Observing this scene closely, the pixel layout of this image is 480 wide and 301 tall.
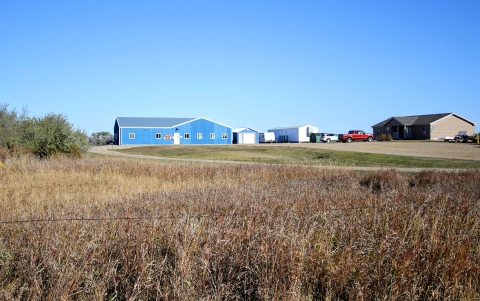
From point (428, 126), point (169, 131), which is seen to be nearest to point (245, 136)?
point (169, 131)

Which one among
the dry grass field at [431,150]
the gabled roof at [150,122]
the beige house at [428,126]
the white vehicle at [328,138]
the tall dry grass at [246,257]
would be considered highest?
the gabled roof at [150,122]

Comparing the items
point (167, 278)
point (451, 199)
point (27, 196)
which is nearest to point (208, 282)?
point (167, 278)

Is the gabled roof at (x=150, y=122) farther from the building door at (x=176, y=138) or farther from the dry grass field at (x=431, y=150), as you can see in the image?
the dry grass field at (x=431, y=150)

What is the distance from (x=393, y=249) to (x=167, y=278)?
298 cm

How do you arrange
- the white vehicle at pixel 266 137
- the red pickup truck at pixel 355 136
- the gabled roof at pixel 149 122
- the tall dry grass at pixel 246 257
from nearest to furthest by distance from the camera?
the tall dry grass at pixel 246 257, the red pickup truck at pixel 355 136, the gabled roof at pixel 149 122, the white vehicle at pixel 266 137

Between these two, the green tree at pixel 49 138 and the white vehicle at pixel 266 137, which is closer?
the green tree at pixel 49 138

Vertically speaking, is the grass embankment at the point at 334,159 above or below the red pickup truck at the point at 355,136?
below

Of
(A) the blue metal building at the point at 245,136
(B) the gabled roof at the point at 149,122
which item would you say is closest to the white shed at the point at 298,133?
(A) the blue metal building at the point at 245,136

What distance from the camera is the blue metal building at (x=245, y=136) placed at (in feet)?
272

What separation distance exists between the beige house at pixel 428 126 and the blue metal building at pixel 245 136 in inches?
1005

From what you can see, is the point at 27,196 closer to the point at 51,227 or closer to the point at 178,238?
the point at 51,227

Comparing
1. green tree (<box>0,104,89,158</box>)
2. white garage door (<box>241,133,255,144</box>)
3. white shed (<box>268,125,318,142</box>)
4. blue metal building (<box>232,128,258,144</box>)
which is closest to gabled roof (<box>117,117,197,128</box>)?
blue metal building (<box>232,128,258,144</box>)

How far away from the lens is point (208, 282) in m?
4.67

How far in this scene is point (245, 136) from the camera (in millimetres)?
83188
